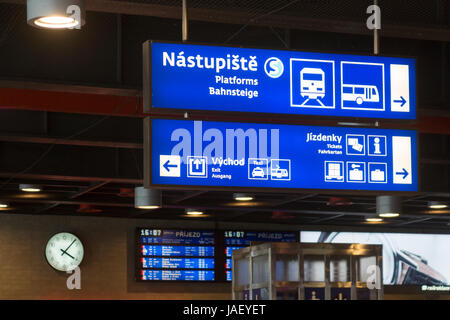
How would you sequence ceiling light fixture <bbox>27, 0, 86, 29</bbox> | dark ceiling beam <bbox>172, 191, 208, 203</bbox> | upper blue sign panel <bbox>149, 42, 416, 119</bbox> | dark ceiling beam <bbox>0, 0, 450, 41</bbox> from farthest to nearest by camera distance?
dark ceiling beam <bbox>172, 191, 208, 203</bbox> → dark ceiling beam <bbox>0, 0, 450, 41</bbox> → upper blue sign panel <bbox>149, 42, 416, 119</bbox> → ceiling light fixture <bbox>27, 0, 86, 29</bbox>

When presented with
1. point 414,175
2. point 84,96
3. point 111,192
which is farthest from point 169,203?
point 414,175

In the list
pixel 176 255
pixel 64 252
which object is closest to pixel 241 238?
pixel 176 255

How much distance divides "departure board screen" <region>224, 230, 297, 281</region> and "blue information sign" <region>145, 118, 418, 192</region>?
13.2 m

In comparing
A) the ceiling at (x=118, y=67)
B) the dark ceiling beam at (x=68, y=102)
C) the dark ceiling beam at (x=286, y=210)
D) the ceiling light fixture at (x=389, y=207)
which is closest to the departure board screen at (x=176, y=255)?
the dark ceiling beam at (x=286, y=210)

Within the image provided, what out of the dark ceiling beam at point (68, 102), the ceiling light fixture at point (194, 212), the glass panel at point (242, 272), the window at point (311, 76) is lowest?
the glass panel at point (242, 272)

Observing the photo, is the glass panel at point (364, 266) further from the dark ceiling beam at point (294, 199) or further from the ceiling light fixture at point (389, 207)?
the dark ceiling beam at point (294, 199)

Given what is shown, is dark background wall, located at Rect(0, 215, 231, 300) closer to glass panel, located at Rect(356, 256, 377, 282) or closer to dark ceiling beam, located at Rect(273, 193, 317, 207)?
dark ceiling beam, located at Rect(273, 193, 317, 207)

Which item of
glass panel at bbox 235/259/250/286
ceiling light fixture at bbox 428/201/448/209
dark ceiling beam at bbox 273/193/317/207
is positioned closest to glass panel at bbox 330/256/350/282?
glass panel at bbox 235/259/250/286

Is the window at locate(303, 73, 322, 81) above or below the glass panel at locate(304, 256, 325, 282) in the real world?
above

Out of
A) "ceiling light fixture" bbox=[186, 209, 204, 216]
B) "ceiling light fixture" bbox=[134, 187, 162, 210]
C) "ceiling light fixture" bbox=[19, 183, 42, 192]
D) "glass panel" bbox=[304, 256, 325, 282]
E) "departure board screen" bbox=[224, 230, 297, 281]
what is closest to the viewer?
"glass panel" bbox=[304, 256, 325, 282]

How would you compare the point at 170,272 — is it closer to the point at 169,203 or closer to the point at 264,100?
the point at 169,203

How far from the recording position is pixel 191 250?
1934 centimetres

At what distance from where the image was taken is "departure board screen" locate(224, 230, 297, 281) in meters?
19.7

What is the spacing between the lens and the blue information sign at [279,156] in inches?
228
